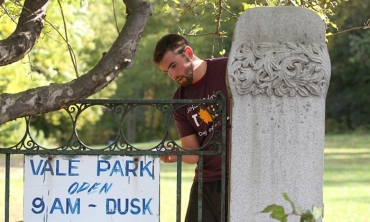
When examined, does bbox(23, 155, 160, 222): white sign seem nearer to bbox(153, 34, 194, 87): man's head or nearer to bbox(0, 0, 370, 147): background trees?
bbox(153, 34, 194, 87): man's head

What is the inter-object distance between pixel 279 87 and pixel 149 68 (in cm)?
4072

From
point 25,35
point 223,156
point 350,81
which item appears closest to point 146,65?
point 350,81

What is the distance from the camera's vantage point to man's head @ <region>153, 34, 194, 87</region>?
15.9 feet

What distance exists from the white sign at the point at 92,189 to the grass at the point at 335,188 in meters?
5.35

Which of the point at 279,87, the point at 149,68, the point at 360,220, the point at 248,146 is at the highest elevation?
the point at 149,68

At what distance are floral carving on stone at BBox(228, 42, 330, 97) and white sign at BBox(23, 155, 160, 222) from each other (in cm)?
73

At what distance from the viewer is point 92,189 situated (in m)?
4.50

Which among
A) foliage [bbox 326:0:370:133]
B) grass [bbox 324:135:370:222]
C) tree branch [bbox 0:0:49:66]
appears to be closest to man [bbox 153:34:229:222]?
tree branch [bbox 0:0:49:66]

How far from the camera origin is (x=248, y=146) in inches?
169

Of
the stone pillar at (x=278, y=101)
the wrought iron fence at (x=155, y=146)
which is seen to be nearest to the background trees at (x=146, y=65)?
the wrought iron fence at (x=155, y=146)

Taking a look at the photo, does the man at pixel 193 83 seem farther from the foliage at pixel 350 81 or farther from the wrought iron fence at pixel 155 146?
the foliage at pixel 350 81

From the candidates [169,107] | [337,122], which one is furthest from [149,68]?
[169,107]

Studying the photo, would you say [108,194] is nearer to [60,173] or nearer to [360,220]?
[60,173]

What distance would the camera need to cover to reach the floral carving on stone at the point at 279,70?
167 inches
